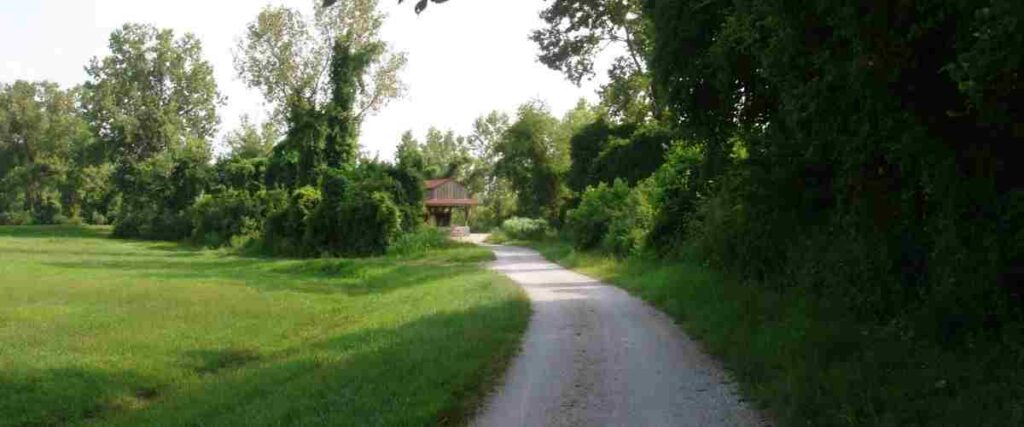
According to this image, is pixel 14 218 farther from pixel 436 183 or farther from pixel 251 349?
pixel 251 349

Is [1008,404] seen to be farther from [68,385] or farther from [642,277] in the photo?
[642,277]


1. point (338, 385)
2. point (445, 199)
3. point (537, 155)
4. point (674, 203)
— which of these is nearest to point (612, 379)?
point (338, 385)

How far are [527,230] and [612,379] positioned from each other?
182ft

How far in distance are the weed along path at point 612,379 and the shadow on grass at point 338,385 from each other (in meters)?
0.42

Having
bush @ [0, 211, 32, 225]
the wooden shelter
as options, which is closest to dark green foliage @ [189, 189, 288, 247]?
the wooden shelter

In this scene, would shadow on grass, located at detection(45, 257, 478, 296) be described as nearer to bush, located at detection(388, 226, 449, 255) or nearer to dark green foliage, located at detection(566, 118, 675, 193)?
bush, located at detection(388, 226, 449, 255)

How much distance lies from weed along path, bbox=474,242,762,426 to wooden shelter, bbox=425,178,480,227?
66.7 metres

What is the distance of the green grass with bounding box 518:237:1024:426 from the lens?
6793 millimetres

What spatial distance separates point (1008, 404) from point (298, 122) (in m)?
56.2

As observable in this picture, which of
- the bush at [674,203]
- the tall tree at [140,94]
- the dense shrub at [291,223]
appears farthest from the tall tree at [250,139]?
the bush at [674,203]

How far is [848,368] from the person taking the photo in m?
8.44

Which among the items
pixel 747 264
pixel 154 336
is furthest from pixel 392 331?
pixel 747 264

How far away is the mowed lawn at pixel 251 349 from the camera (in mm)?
9406

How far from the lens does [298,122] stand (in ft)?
193
